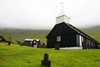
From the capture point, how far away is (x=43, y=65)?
7.97 meters

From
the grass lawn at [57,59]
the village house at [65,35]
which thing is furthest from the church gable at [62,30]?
the grass lawn at [57,59]

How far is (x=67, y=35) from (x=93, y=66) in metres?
17.1

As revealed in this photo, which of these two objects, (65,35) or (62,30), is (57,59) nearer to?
(65,35)

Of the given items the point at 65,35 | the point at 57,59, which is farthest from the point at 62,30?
the point at 57,59

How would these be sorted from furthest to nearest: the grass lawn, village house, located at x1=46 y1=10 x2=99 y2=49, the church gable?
the church gable → village house, located at x1=46 y1=10 x2=99 y2=49 → the grass lawn

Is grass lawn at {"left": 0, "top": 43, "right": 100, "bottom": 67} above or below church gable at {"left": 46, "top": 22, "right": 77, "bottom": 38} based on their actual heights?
below

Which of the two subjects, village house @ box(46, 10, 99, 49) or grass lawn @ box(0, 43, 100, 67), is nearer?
grass lawn @ box(0, 43, 100, 67)

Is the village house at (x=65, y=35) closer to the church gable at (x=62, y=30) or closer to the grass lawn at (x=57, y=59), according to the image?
the church gable at (x=62, y=30)

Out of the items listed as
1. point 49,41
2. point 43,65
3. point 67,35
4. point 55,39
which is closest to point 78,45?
point 67,35

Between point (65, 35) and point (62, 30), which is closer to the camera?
point (65, 35)

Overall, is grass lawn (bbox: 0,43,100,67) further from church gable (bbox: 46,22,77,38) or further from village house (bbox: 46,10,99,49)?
church gable (bbox: 46,22,77,38)

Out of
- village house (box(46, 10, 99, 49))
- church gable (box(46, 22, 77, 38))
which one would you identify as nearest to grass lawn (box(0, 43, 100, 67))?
village house (box(46, 10, 99, 49))

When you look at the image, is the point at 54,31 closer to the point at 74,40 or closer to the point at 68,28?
the point at 68,28

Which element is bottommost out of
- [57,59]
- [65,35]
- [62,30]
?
[57,59]
